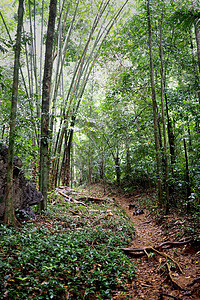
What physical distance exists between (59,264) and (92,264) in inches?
19.6

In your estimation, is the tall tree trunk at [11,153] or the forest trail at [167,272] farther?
the tall tree trunk at [11,153]

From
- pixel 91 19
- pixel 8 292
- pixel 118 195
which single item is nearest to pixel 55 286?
pixel 8 292

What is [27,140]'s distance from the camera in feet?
12.8

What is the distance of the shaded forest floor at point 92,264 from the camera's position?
6.89 ft

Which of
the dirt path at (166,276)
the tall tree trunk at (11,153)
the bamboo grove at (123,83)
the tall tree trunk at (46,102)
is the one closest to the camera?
the dirt path at (166,276)

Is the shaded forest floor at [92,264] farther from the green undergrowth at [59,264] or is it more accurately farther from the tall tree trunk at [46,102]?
the tall tree trunk at [46,102]

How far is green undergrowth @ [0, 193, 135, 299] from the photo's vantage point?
201cm

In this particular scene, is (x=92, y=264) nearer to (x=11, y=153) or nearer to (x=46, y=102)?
(x=11, y=153)

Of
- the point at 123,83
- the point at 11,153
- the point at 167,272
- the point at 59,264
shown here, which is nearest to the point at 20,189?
the point at 11,153

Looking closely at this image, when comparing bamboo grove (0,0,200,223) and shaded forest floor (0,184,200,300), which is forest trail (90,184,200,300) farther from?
bamboo grove (0,0,200,223)

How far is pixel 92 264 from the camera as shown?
2773 mm

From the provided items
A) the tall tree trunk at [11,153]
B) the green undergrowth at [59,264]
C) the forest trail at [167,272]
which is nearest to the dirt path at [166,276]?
the forest trail at [167,272]

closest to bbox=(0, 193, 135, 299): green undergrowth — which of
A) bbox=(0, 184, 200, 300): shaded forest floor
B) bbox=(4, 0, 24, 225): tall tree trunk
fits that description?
bbox=(0, 184, 200, 300): shaded forest floor

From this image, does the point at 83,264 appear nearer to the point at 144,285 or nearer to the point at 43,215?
the point at 144,285
